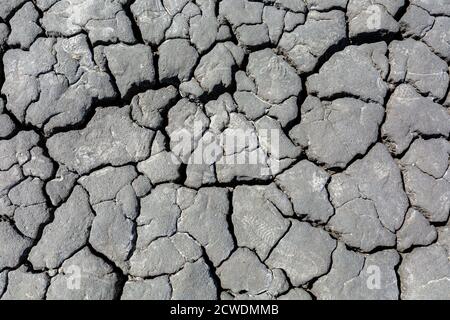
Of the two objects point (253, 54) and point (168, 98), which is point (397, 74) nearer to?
point (253, 54)

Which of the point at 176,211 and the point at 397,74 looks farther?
the point at 397,74

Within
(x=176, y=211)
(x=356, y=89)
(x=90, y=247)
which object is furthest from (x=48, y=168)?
(x=356, y=89)
